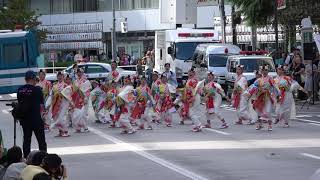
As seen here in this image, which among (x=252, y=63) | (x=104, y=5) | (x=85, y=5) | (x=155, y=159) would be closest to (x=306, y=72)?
(x=252, y=63)

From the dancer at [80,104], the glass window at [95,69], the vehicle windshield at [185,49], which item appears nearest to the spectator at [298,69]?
the vehicle windshield at [185,49]

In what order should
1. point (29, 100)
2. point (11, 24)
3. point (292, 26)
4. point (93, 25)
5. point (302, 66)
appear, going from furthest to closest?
point (93, 25) → point (11, 24) → point (292, 26) → point (302, 66) → point (29, 100)

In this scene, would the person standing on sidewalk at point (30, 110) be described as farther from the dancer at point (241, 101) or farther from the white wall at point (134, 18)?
the white wall at point (134, 18)

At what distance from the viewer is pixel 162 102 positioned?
23.1 meters

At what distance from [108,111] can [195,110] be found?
3.33 meters

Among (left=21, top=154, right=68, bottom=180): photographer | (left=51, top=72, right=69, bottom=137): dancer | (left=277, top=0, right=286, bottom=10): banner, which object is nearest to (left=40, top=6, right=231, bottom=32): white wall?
(left=277, top=0, right=286, bottom=10): banner

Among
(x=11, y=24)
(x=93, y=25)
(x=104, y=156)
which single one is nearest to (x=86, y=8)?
(x=93, y=25)

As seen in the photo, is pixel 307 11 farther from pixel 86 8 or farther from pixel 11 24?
pixel 86 8

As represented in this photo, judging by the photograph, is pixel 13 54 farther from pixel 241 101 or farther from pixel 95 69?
pixel 241 101

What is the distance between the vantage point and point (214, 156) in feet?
50.6

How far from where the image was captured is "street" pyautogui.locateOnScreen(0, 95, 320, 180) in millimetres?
13258

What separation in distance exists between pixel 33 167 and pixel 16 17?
4645 centimetres

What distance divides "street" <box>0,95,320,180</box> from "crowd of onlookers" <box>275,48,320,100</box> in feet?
22.9

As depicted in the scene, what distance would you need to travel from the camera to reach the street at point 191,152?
13.3m
